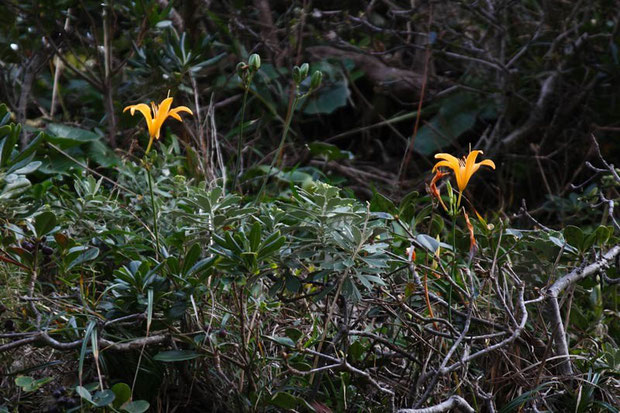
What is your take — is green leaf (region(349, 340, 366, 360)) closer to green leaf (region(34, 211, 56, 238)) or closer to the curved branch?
the curved branch

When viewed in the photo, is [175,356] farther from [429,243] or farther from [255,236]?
[429,243]

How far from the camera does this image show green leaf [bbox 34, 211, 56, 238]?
1509mm

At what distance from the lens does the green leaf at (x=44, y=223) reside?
1.51 m

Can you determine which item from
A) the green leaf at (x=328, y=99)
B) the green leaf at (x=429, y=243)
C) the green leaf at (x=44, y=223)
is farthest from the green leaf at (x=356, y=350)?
the green leaf at (x=328, y=99)

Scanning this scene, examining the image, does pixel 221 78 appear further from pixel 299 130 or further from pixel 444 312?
pixel 444 312

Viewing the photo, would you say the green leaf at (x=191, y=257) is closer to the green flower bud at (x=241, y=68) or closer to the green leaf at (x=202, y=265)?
the green leaf at (x=202, y=265)

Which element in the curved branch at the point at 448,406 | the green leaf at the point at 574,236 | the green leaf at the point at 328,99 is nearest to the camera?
the curved branch at the point at 448,406

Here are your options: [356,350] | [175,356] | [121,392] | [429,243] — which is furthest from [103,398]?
[429,243]

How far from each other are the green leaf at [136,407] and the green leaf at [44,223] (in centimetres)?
44

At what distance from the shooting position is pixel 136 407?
1.33m

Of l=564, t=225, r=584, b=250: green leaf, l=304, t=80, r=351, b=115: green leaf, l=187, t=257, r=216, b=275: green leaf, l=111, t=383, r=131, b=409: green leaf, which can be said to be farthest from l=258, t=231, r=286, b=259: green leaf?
l=304, t=80, r=351, b=115: green leaf

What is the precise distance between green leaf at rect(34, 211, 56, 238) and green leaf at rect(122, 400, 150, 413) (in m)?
0.44

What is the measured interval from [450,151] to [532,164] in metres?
0.46

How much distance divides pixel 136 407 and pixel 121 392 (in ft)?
0.13
